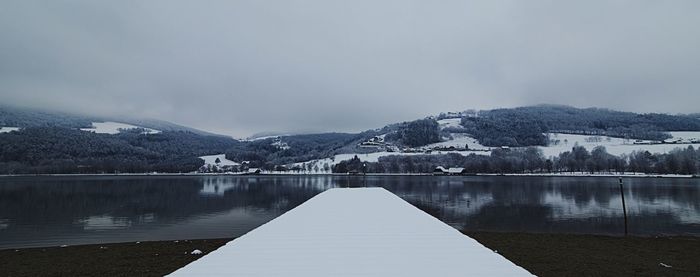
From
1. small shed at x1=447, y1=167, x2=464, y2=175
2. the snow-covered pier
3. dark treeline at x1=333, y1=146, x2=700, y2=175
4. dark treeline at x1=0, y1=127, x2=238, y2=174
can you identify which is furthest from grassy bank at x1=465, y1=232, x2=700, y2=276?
dark treeline at x1=0, y1=127, x2=238, y2=174

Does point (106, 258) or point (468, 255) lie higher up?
point (468, 255)

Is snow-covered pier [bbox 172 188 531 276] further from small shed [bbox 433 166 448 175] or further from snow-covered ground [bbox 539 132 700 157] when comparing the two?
snow-covered ground [bbox 539 132 700 157]

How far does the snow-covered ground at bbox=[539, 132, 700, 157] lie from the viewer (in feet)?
466

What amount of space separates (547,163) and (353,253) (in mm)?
140997

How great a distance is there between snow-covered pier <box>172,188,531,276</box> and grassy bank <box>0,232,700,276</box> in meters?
4.62

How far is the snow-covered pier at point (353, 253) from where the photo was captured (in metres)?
5.58

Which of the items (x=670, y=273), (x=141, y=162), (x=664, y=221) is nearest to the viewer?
(x=670, y=273)

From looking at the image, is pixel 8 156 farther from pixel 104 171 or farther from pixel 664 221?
pixel 664 221

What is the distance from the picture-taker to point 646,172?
110188 mm

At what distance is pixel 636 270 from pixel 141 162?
183121 mm

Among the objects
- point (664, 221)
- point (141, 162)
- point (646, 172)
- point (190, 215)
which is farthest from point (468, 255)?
point (141, 162)

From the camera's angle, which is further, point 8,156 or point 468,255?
point 8,156

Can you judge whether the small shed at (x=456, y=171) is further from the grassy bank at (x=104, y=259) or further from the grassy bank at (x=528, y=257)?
the grassy bank at (x=104, y=259)

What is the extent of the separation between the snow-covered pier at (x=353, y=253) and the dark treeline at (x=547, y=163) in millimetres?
124359
